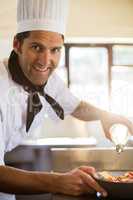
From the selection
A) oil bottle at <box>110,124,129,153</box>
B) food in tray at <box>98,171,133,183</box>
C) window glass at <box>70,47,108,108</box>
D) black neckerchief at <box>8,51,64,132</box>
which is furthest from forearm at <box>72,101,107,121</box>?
window glass at <box>70,47,108,108</box>

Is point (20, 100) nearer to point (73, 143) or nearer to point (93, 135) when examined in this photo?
point (73, 143)

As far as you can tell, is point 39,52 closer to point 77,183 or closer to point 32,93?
point 32,93

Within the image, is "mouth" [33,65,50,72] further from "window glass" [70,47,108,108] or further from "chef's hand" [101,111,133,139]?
"window glass" [70,47,108,108]

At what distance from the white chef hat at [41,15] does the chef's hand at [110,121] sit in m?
0.40

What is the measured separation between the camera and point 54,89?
1.75 metres

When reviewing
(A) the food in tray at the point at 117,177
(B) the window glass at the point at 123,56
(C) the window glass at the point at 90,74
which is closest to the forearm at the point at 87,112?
(A) the food in tray at the point at 117,177

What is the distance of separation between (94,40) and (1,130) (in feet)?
9.72

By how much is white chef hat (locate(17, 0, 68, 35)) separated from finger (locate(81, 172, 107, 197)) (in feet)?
1.65

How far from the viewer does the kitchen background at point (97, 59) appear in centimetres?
386

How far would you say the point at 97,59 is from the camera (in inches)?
173

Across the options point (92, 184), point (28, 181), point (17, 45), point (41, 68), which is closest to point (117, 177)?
point (92, 184)

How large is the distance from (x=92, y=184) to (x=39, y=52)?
1.46 ft

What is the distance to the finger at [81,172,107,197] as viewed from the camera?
1099mm

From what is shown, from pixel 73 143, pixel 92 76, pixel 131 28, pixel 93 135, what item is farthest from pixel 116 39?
pixel 73 143
